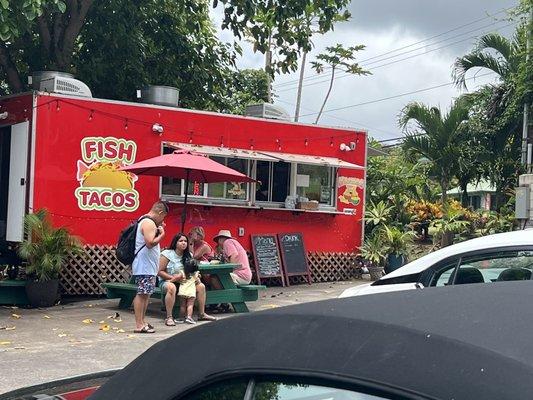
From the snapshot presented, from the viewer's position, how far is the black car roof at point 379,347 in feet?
4.30

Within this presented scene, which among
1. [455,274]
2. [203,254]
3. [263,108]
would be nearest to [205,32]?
[263,108]

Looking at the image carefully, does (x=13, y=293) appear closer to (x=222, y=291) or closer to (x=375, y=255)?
(x=222, y=291)

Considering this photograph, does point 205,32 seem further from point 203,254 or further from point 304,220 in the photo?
point 203,254

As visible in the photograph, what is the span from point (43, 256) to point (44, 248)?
0.13m

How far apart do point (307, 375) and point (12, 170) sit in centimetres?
1127

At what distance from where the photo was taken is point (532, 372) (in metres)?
1.25

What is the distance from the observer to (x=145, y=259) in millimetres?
8648

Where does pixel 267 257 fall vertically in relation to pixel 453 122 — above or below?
below

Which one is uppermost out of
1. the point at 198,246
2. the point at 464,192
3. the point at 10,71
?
the point at 10,71

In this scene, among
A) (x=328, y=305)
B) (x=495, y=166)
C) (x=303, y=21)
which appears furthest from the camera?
(x=495, y=166)

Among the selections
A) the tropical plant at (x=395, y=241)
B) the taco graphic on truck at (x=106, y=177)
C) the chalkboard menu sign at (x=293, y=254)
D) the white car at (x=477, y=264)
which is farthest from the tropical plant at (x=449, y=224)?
the white car at (x=477, y=264)

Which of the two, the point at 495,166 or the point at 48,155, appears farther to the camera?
the point at 495,166

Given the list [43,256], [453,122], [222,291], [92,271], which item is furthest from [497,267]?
[453,122]

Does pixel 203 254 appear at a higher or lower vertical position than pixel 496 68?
lower
